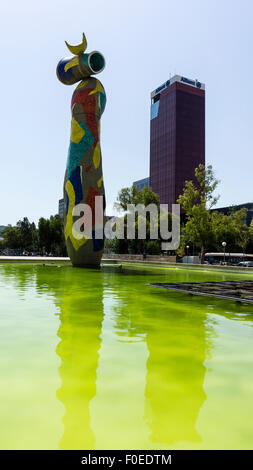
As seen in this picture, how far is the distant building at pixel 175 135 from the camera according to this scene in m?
123

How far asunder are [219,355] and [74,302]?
17.1 feet

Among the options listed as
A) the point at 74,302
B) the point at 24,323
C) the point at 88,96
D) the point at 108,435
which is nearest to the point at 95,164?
the point at 88,96

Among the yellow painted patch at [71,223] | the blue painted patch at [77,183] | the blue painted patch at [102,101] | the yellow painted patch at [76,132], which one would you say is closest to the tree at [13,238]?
the yellow painted patch at [71,223]

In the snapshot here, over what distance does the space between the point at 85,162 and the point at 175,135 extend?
337ft

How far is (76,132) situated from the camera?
27.8 m

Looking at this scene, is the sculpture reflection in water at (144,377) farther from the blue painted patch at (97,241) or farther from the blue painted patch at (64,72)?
the blue painted patch at (64,72)

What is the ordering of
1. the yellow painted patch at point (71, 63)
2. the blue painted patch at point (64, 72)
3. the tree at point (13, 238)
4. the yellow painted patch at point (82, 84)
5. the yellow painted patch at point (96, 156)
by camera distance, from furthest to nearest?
the tree at point (13, 238)
the blue painted patch at point (64, 72)
the yellow painted patch at point (71, 63)
the yellow painted patch at point (82, 84)
the yellow painted patch at point (96, 156)

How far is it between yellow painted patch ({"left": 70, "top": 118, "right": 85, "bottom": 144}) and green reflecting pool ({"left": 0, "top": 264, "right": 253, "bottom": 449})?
22.5 meters

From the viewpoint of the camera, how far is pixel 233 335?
18.3 ft

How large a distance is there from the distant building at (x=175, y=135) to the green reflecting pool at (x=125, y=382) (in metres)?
115

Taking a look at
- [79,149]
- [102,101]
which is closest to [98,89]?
[102,101]

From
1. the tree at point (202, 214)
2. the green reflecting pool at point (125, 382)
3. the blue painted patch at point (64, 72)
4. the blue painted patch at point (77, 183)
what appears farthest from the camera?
the tree at point (202, 214)

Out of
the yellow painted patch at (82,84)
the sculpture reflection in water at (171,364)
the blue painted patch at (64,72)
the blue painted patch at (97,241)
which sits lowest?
the sculpture reflection in water at (171,364)
